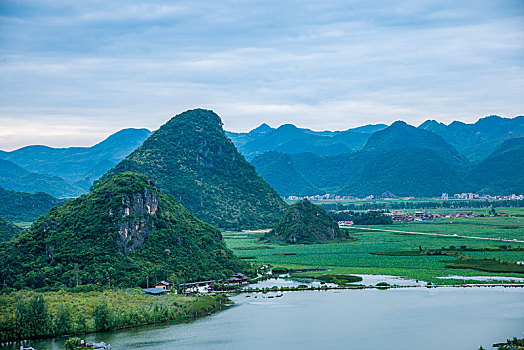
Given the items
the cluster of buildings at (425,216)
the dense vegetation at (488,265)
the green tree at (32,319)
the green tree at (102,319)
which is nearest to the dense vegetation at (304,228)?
the dense vegetation at (488,265)

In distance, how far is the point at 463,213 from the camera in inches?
7219

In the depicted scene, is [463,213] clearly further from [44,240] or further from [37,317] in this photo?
→ [37,317]

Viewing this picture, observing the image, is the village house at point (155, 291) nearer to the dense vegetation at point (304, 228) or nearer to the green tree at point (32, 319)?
the green tree at point (32, 319)

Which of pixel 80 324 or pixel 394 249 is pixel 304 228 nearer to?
pixel 394 249

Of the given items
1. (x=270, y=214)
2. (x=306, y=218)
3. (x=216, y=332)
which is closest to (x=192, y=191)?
(x=270, y=214)

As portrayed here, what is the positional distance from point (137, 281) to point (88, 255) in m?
6.83

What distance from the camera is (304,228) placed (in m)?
129

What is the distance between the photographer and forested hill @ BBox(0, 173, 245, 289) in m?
72.6

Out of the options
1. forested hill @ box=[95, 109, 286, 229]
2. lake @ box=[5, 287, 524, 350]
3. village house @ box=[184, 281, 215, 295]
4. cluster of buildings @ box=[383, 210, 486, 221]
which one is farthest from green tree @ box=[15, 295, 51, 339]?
cluster of buildings @ box=[383, 210, 486, 221]

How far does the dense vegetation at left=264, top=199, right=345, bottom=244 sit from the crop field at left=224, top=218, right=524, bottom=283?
439 cm

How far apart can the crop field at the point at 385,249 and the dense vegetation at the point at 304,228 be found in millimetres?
4391

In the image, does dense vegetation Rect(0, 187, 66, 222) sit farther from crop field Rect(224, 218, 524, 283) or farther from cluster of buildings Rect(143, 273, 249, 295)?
cluster of buildings Rect(143, 273, 249, 295)

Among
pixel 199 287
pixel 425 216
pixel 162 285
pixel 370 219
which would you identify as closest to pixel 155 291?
pixel 162 285

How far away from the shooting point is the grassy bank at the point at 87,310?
54562mm
